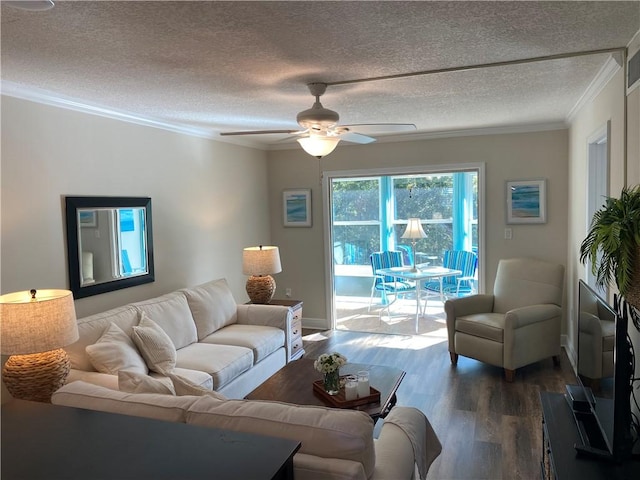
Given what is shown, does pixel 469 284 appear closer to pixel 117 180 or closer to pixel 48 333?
pixel 117 180

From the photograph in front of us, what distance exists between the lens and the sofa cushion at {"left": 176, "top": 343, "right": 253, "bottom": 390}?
10.8 feet

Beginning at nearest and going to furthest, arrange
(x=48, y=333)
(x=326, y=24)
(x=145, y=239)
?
1. (x=326, y=24)
2. (x=48, y=333)
3. (x=145, y=239)

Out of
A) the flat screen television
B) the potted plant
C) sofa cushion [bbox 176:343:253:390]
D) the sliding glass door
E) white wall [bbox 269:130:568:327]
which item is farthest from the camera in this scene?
the sliding glass door

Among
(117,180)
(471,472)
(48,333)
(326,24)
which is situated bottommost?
(471,472)

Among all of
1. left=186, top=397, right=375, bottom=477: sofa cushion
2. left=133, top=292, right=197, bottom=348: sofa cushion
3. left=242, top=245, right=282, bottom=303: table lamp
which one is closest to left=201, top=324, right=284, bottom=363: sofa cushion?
left=133, top=292, right=197, bottom=348: sofa cushion

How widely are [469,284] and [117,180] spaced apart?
208 inches

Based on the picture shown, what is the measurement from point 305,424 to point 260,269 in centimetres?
325

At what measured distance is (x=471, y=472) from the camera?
2732 mm

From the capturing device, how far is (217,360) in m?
3.42

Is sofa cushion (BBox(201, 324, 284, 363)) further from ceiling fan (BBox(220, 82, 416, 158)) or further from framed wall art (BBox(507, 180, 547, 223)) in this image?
framed wall art (BBox(507, 180, 547, 223))

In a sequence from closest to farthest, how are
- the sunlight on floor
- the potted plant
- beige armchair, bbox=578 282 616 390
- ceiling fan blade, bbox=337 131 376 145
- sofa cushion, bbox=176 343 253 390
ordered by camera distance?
the potted plant, beige armchair, bbox=578 282 616 390, ceiling fan blade, bbox=337 131 376 145, sofa cushion, bbox=176 343 253 390, the sunlight on floor

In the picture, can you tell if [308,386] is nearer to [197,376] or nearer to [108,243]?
[197,376]

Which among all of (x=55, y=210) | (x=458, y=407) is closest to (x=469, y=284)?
(x=458, y=407)

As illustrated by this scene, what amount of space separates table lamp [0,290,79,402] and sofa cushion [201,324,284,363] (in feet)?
4.86
